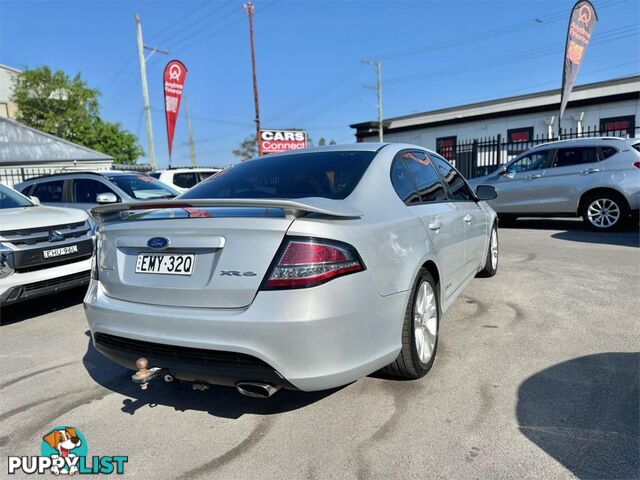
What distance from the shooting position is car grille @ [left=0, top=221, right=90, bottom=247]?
4.68 metres

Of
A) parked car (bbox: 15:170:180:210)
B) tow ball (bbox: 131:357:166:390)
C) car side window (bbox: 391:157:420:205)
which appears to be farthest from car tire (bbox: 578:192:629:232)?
tow ball (bbox: 131:357:166:390)

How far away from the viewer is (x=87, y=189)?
26.7ft

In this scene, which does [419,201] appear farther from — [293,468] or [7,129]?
[7,129]

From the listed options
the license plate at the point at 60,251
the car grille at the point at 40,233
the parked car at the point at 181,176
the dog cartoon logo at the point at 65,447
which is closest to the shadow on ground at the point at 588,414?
the dog cartoon logo at the point at 65,447

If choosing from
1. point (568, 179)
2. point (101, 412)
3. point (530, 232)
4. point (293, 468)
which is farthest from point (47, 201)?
point (568, 179)

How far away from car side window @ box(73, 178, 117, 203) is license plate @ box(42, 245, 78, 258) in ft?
9.97

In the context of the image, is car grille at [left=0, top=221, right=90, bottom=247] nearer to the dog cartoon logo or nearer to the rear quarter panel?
the dog cartoon logo

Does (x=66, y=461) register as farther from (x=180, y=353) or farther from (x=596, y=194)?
(x=596, y=194)

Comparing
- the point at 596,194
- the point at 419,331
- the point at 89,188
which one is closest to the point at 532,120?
the point at 596,194

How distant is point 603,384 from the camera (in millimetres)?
2963

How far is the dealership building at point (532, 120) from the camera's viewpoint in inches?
819

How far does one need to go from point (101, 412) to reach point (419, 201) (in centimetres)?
252

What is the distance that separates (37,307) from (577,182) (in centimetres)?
953

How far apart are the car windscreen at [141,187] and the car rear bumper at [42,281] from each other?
298cm
